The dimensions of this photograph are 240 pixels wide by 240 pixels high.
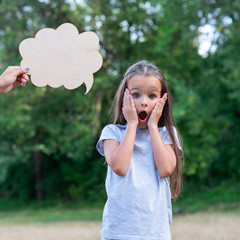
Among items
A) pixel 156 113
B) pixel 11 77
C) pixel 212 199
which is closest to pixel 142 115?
pixel 156 113

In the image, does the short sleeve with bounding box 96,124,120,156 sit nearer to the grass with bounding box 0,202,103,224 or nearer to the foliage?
the foliage

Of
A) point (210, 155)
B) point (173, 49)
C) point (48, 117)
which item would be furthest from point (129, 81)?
point (48, 117)

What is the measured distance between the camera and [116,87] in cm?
1095

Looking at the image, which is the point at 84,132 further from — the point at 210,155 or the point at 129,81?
the point at 129,81

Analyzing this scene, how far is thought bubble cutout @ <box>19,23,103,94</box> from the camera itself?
2184mm

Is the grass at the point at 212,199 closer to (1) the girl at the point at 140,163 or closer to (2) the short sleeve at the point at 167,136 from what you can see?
(2) the short sleeve at the point at 167,136

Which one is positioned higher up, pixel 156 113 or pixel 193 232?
pixel 156 113

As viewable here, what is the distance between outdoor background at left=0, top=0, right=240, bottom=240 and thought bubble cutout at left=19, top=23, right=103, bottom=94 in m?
5.66

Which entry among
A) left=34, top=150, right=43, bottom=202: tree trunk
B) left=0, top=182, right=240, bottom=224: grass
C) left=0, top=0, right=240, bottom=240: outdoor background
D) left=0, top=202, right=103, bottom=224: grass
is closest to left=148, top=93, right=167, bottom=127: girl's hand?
left=0, top=0, right=240, bottom=240: outdoor background

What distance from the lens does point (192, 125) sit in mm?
9188

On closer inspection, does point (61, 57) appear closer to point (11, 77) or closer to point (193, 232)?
point (11, 77)

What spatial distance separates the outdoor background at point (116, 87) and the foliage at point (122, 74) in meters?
0.03

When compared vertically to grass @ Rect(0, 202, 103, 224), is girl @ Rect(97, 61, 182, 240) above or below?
above

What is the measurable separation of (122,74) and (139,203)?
9.03 meters
